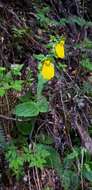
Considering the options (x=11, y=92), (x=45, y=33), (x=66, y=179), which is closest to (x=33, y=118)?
(x=11, y=92)

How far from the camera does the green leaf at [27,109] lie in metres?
2.24

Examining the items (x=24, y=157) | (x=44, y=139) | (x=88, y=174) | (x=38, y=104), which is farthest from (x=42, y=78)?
(x=88, y=174)

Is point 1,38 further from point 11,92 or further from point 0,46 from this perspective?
point 11,92

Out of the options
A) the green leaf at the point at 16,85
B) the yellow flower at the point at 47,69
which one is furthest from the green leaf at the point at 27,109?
the yellow flower at the point at 47,69

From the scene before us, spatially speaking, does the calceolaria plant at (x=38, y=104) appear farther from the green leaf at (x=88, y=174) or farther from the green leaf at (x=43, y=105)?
the green leaf at (x=88, y=174)

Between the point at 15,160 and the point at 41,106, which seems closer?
the point at 15,160

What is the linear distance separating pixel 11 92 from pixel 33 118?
9.6 inches

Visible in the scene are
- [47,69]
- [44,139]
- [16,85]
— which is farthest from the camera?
[44,139]

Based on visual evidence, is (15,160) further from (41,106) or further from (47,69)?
(47,69)

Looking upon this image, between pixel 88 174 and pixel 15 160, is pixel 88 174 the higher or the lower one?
the lower one

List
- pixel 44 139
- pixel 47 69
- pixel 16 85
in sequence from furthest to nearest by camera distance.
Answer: pixel 44 139 → pixel 16 85 → pixel 47 69

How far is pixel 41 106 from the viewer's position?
90.7 inches

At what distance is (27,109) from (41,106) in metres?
0.09

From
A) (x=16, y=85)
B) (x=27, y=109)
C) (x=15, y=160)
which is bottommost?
(x=15, y=160)
